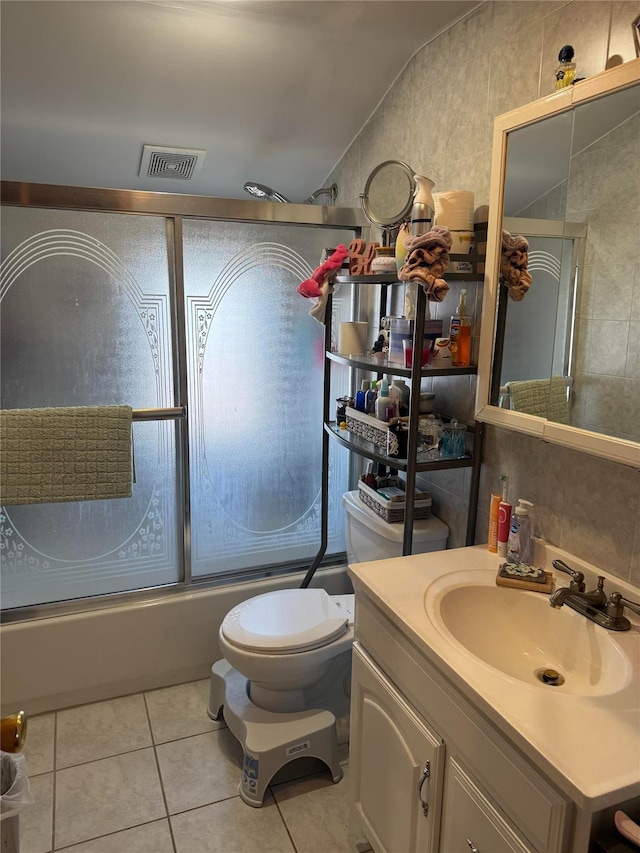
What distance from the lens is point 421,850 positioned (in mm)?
1264

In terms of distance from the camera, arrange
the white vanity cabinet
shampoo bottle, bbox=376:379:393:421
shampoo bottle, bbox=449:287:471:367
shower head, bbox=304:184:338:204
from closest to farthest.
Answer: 1. the white vanity cabinet
2. shampoo bottle, bbox=449:287:471:367
3. shampoo bottle, bbox=376:379:393:421
4. shower head, bbox=304:184:338:204

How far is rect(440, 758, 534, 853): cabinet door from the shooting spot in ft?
3.33

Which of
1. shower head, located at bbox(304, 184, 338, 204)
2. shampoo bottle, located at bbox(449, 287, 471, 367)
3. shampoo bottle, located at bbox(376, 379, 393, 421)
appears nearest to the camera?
shampoo bottle, located at bbox(449, 287, 471, 367)

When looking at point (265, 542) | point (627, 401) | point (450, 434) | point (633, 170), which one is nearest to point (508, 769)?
point (627, 401)

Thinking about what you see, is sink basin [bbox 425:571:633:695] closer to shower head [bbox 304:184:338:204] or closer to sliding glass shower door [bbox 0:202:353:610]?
sliding glass shower door [bbox 0:202:353:610]

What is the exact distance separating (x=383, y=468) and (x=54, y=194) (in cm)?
146

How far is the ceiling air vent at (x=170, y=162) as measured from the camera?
2340mm

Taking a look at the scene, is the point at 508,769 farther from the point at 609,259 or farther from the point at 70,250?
the point at 70,250

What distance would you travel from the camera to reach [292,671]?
1800 mm

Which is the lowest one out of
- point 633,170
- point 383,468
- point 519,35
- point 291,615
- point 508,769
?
point 291,615

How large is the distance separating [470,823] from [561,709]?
31 cm

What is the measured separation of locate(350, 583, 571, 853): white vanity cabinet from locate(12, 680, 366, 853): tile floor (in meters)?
0.30

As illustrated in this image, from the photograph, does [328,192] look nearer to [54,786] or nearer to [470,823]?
[470,823]

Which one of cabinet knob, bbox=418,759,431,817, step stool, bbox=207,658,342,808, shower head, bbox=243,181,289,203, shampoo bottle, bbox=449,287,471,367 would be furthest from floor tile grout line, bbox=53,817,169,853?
shower head, bbox=243,181,289,203
